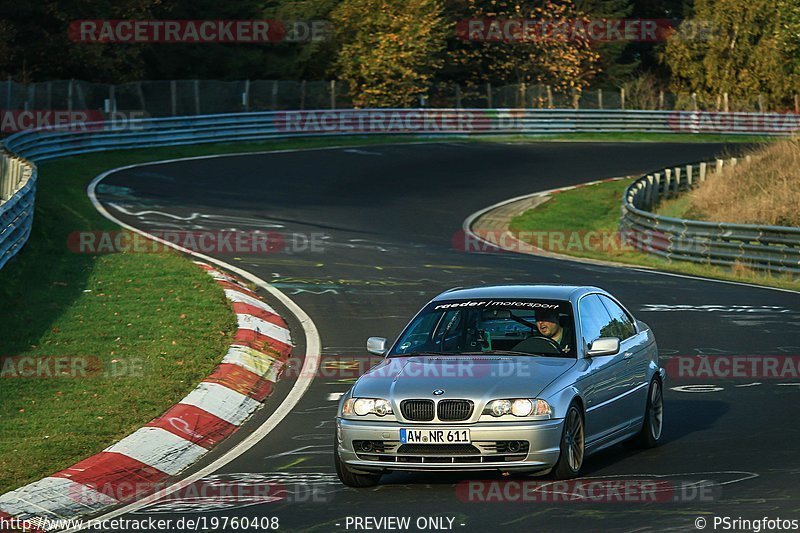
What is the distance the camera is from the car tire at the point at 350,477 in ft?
32.0

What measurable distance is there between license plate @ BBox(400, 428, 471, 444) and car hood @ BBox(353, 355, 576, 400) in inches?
9.8

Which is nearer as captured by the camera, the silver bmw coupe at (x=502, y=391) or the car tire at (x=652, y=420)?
the silver bmw coupe at (x=502, y=391)

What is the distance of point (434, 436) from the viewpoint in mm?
9477

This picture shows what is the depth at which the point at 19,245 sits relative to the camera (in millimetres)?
20969

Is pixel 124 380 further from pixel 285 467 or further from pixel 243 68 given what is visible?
pixel 243 68

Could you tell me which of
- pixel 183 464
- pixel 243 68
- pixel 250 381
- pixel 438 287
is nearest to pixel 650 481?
pixel 183 464

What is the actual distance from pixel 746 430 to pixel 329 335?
682 cm

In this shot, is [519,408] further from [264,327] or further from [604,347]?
[264,327]

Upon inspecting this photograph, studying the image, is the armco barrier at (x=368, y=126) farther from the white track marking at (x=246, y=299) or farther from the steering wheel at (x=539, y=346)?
the steering wheel at (x=539, y=346)

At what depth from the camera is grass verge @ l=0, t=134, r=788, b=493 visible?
1152 cm

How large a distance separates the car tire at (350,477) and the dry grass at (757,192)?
22.7m

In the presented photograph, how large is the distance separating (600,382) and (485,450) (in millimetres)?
1477

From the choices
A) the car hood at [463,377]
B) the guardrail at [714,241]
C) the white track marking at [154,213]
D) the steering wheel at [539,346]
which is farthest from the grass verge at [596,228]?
the car hood at [463,377]

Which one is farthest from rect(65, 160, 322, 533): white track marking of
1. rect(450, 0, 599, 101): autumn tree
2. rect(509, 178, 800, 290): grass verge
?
rect(450, 0, 599, 101): autumn tree
